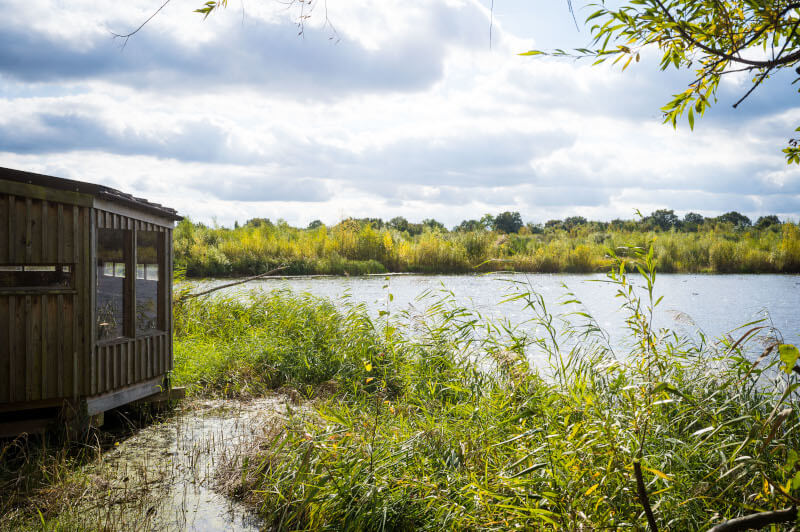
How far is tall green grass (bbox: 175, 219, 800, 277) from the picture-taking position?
21.8 m

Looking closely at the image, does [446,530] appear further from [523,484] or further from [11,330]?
[11,330]

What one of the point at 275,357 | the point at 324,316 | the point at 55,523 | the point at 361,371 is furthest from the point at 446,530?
the point at 324,316

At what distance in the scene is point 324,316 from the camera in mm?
8711

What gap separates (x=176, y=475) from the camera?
14.0 ft

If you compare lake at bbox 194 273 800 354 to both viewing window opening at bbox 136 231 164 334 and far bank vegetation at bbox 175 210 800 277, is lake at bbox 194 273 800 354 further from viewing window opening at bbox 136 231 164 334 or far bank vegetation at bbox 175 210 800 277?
viewing window opening at bbox 136 231 164 334

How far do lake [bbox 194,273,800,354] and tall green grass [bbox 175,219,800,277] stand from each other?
1.45 m

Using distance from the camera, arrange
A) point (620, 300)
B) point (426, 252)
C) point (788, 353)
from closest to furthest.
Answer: point (788, 353) < point (620, 300) < point (426, 252)

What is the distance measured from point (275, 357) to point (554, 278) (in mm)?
15096

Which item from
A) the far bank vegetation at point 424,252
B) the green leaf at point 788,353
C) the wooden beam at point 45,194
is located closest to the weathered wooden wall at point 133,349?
the wooden beam at point 45,194

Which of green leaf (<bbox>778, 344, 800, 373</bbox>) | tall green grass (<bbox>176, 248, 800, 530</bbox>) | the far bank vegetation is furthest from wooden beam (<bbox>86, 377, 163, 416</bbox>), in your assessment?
the far bank vegetation

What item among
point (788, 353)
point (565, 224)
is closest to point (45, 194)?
point (788, 353)

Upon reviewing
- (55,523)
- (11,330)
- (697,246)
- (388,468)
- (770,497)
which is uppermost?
(697,246)

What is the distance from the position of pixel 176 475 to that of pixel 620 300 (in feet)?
44.8

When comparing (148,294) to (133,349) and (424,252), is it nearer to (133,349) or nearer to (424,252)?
(133,349)
